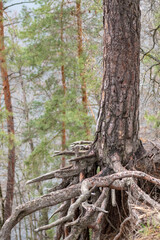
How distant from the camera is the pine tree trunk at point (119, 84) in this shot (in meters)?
2.99

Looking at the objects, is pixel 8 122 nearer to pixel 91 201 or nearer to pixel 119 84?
pixel 91 201

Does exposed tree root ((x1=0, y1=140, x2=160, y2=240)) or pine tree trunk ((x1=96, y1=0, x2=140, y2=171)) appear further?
pine tree trunk ((x1=96, y1=0, x2=140, y2=171))

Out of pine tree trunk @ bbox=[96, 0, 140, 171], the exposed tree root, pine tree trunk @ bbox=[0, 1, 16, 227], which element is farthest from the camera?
pine tree trunk @ bbox=[0, 1, 16, 227]

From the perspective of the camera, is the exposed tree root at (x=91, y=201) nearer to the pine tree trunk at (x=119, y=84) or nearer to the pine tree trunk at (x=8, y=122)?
the pine tree trunk at (x=119, y=84)

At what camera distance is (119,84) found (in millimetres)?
3039

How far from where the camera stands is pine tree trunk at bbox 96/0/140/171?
2994mm

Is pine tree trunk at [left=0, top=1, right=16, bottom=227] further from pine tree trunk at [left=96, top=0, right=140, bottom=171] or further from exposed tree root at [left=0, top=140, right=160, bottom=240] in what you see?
exposed tree root at [left=0, top=140, right=160, bottom=240]

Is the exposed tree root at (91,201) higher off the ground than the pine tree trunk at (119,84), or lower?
lower

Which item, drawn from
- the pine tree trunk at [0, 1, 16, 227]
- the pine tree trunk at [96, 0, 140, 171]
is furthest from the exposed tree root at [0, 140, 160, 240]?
the pine tree trunk at [0, 1, 16, 227]

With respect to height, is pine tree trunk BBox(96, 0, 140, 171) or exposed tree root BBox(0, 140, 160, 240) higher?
pine tree trunk BBox(96, 0, 140, 171)

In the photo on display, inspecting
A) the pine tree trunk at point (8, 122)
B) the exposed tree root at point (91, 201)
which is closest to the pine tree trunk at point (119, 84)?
the exposed tree root at point (91, 201)

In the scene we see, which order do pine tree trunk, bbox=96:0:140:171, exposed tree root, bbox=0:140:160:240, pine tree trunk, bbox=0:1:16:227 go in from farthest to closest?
pine tree trunk, bbox=0:1:16:227
pine tree trunk, bbox=96:0:140:171
exposed tree root, bbox=0:140:160:240

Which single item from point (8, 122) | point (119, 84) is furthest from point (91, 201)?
point (8, 122)

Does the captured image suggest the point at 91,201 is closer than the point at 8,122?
Yes
